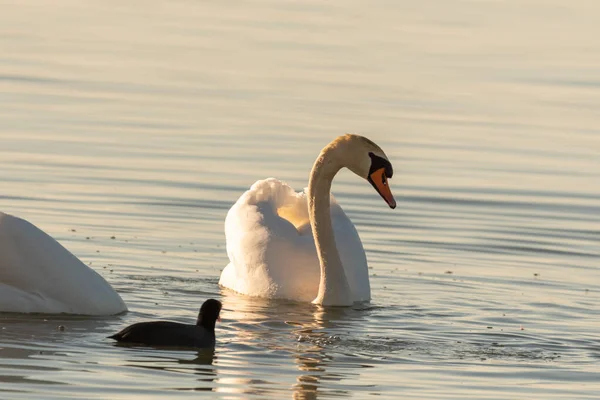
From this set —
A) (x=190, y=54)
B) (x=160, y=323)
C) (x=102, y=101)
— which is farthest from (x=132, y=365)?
(x=190, y=54)

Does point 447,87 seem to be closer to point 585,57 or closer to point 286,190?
point 585,57

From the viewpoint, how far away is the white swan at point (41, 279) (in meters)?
11.9

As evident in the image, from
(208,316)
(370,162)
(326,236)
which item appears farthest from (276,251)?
(208,316)

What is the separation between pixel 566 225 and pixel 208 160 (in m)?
3.97

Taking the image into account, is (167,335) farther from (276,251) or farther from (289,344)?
(276,251)

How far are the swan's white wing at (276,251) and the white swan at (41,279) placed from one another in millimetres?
2041

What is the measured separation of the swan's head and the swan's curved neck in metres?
0.19

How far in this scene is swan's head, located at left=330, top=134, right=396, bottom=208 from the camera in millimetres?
13758

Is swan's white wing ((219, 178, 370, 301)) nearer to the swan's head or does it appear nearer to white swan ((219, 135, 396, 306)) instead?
white swan ((219, 135, 396, 306))

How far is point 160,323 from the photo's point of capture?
35.4ft

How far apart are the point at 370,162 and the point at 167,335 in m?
3.43

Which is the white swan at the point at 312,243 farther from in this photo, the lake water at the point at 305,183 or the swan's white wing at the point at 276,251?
the lake water at the point at 305,183

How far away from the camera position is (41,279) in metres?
11.9

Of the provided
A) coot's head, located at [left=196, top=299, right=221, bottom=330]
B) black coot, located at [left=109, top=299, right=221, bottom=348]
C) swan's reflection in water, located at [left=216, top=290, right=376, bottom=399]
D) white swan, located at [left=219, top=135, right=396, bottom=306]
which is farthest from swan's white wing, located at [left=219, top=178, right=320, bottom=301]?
black coot, located at [left=109, top=299, right=221, bottom=348]
